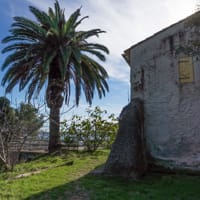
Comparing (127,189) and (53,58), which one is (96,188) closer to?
(127,189)

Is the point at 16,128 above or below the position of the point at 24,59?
below

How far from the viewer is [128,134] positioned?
836 centimetres

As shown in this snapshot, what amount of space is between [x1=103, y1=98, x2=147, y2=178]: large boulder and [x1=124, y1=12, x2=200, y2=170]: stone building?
0.50m

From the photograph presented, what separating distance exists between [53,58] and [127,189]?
998 centimetres

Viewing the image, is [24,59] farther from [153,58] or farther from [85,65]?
[153,58]

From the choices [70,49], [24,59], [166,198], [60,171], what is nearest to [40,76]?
[24,59]

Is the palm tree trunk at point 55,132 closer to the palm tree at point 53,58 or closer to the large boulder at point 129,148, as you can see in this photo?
the palm tree at point 53,58

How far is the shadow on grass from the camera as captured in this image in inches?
237

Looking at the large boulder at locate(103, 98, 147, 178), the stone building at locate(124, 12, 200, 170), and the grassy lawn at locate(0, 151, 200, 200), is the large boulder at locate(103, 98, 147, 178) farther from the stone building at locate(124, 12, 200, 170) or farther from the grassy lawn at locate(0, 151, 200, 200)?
the stone building at locate(124, 12, 200, 170)

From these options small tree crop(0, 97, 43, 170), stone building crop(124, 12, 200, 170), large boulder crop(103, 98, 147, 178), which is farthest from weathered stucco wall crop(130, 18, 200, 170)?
small tree crop(0, 97, 43, 170)

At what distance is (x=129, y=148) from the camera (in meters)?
8.05

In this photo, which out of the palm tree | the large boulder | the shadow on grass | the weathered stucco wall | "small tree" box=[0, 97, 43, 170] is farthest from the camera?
the palm tree

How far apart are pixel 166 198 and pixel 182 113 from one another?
123 inches

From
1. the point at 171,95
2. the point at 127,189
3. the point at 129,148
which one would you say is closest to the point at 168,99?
the point at 171,95
